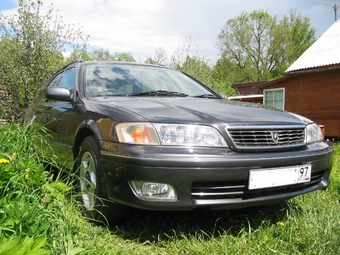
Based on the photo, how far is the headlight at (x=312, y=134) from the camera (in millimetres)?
2860

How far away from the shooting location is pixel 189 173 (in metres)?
2.18

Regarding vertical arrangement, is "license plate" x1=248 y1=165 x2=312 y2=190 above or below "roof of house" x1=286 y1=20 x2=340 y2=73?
below

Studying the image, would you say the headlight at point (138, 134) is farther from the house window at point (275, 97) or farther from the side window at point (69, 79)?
the house window at point (275, 97)

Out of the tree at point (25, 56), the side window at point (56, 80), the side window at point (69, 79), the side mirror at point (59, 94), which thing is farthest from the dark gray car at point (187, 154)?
the tree at point (25, 56)

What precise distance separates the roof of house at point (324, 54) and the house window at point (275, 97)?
194 cm

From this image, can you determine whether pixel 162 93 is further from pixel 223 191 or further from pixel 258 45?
pixel 258 45

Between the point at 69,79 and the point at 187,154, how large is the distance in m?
2.21

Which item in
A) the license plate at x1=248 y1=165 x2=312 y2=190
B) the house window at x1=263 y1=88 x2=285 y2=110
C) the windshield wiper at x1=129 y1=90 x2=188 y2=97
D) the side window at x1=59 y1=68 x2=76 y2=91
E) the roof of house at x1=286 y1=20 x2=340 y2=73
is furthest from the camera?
the house window at x1=263 y1=88 x2=285 y2=110

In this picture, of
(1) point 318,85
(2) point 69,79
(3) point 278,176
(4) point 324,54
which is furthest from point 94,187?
(4) point 324,54

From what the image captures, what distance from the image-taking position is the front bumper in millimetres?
2176

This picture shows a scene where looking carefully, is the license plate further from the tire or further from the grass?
the tire

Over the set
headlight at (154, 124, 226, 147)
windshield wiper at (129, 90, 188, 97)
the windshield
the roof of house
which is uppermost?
the roof of house

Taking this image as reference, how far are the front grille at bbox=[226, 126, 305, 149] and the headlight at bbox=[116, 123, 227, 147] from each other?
0.38 ft

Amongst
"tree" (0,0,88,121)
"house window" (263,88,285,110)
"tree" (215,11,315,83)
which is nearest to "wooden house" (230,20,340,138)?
"house window" (263,88,285,110)
